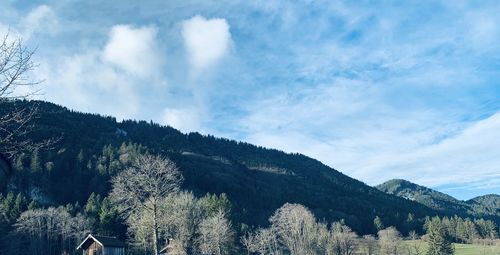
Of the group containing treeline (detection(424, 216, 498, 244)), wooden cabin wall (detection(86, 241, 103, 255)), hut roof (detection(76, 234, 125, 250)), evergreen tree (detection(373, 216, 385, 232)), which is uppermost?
hut roof (detection(76, 234, 125, 250))

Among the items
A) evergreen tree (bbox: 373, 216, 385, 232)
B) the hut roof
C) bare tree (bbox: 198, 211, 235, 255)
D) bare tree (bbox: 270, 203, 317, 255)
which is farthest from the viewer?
evergreen tree (bbox: 373, 216, 385, 232)

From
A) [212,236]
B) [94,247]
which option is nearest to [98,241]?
[94,247]

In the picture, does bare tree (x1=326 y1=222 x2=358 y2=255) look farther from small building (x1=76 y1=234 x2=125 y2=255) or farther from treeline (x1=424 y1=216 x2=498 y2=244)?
treeline (x1=424 y1=216 x2=498 y2=244)

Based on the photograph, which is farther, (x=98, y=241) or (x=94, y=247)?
(x=94, y=247)

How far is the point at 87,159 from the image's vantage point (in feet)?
581

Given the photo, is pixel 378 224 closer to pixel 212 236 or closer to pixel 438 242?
pixel 438 242

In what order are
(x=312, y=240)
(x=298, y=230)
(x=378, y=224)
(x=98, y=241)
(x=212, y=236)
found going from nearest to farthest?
(x=98, y=241), (x=212, y=236), (x=298, y=230), (x=312, y=240), (x=378, y=224)

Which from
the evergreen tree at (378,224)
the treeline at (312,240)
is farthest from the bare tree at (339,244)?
the evergreen tree at (378,224)

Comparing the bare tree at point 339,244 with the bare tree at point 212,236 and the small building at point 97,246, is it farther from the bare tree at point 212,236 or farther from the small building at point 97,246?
the small building at point 97,246

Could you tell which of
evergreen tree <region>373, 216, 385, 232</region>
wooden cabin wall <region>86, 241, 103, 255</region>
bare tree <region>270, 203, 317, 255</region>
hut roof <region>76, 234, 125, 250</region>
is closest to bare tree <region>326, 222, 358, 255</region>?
bare tree <region>270, 203, 317, 255</region>

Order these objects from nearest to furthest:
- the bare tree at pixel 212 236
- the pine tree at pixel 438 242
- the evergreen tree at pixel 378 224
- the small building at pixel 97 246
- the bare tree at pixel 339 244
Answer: the small building at pixel 97 246, the bare tree at pixel 212 236, the bare tree at pixel 339 244, the pine tree at pixel 438 242, the evergreen tree at pixel 378 224

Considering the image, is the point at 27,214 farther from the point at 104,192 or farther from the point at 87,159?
the point at 87,159

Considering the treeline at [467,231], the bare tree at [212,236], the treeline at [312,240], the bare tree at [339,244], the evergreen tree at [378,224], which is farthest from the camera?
the evergreen tree at [378,224]

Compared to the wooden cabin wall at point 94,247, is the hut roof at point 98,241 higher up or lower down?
higher up
